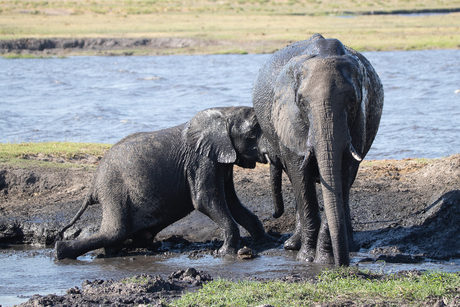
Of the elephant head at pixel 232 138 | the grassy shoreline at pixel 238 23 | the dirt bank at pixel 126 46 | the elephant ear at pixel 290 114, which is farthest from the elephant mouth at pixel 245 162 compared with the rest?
the dirt bank at pixel 126 46

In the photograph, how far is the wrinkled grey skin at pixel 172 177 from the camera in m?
7.18

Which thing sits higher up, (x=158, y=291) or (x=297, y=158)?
(x=297, y=158)

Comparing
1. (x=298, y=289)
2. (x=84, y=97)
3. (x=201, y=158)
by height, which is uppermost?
(x=201, y=158)

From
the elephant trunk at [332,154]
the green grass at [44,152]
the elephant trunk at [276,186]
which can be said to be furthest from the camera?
the green grass at [44,152]

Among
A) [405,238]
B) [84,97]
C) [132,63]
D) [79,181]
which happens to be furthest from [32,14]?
[405,238]

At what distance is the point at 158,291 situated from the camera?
214 inches

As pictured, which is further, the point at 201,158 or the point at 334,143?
the point at 201,158

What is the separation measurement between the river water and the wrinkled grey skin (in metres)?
0.43

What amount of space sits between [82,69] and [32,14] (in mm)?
23991

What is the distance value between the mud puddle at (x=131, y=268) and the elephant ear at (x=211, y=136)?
1221 mm

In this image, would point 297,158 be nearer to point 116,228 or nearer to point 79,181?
point 116,228

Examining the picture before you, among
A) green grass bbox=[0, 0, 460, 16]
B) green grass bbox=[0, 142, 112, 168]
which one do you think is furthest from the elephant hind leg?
green grass bbox=[0, 0, 460, 16]

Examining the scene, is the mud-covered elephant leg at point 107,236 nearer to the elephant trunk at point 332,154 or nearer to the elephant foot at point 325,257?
the elephant foot at point 325,257

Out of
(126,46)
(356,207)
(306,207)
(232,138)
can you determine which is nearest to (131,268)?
(232,138)
